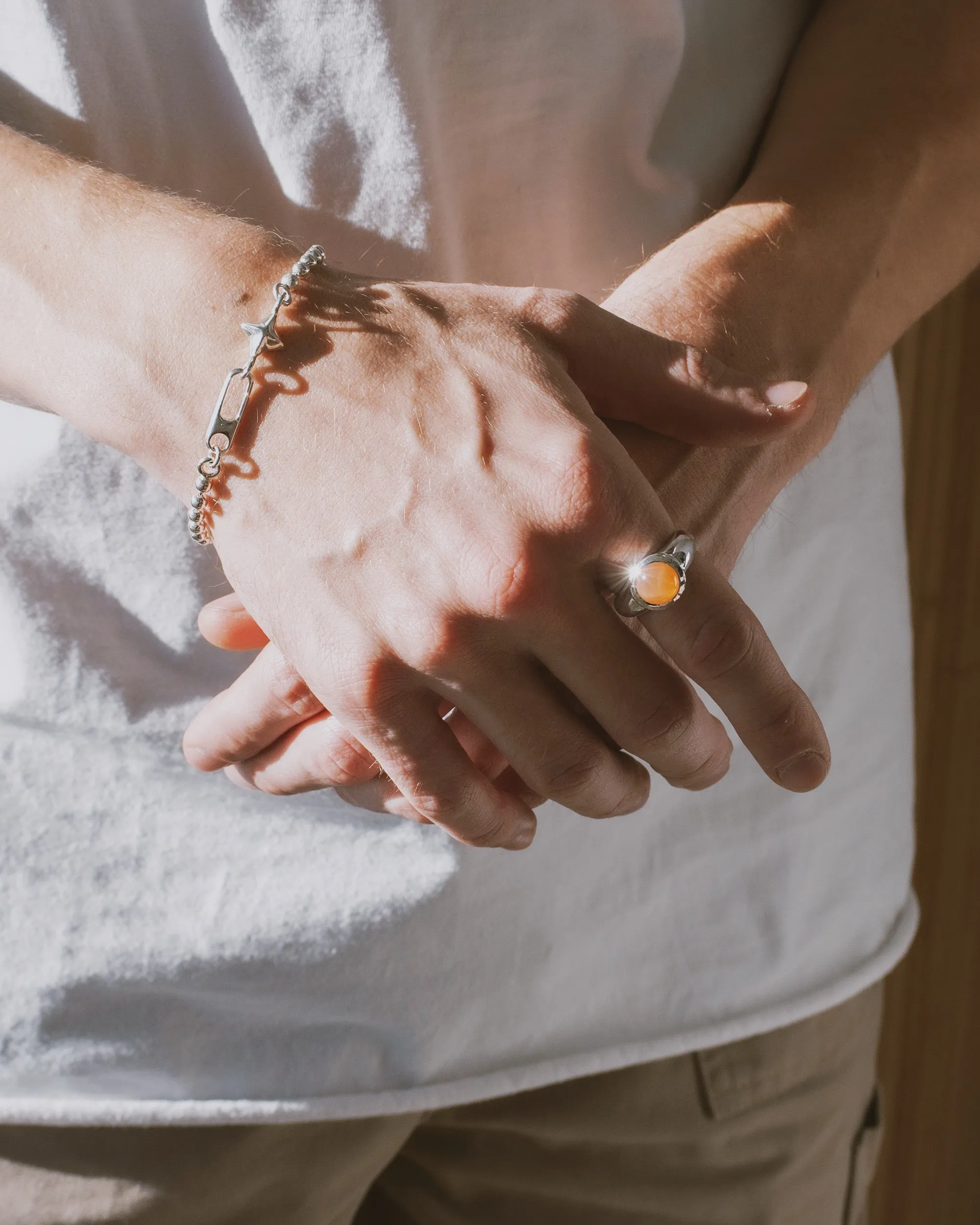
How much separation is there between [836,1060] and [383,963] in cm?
45

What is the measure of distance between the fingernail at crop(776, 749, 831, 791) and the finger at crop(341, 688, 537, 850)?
0.47ft

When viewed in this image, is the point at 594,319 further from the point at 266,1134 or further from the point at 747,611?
the point at 266,1134

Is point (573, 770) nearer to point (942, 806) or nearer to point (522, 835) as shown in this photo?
point (522, 835)

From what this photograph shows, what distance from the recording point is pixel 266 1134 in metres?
0.66

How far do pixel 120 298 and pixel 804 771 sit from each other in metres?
0.42

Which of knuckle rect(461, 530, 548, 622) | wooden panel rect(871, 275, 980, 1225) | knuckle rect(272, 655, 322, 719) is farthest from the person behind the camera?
wooden panel rect(871, 275, 980, 1225)

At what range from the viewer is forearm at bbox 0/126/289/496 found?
1.65ft

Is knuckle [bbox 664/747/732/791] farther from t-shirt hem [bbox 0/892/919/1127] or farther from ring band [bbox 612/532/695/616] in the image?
t-shirt hem [bbox 0/892/919/1127]

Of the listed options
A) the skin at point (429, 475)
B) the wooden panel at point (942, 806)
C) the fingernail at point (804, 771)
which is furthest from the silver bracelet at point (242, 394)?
the wooden panel at point (942, 806)

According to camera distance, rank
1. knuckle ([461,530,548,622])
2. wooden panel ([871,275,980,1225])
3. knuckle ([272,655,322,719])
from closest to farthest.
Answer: knuckle ([461,530,548,622])
knuckle ([272,655,322,719])
wooden panel ([871,275,980,1225])

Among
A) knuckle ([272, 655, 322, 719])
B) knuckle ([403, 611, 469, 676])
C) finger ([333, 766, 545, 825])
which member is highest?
knuckle ([403, 611, 469, 676])

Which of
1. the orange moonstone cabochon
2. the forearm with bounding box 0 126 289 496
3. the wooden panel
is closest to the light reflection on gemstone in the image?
the orange moonstone cabochon

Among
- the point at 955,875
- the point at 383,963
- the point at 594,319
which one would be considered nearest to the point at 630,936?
the point at 383,963

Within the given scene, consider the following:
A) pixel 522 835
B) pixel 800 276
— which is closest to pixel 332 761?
pixel 522 835
